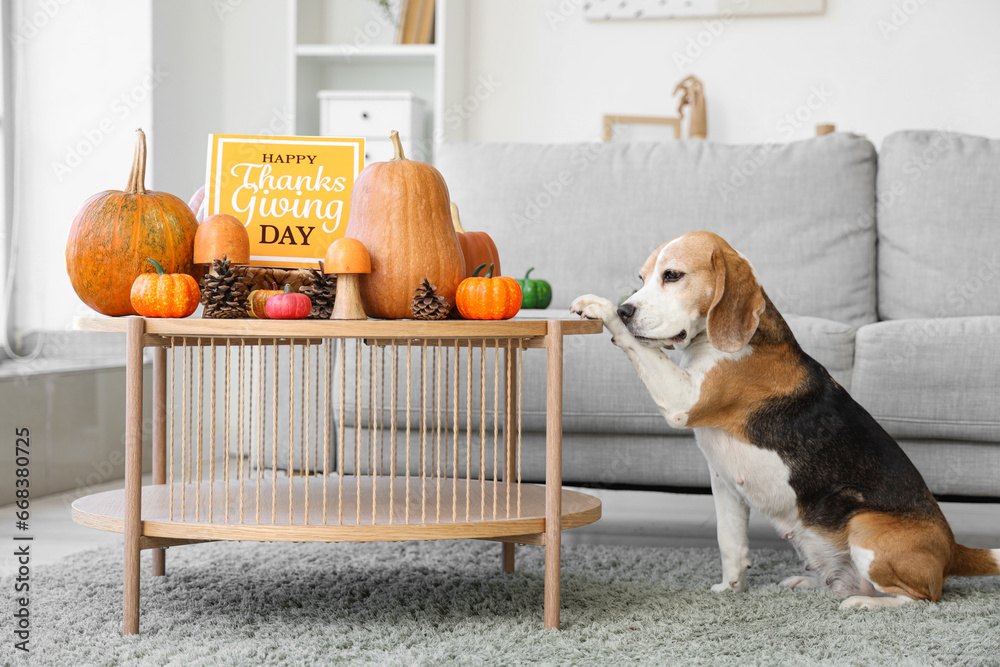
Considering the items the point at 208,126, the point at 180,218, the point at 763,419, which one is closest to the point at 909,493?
the point at 763,419

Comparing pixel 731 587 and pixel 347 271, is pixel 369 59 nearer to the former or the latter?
pixel 347 271

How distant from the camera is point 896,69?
4.02 meters

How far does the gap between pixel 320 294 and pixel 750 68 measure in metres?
3.09

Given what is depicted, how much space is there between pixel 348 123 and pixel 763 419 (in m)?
2.74

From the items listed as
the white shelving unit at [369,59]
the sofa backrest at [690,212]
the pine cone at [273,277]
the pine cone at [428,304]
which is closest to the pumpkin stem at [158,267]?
the pine cone at [273,277]

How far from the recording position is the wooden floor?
2393mm

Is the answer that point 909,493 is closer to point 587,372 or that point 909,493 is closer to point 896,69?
point 587,372

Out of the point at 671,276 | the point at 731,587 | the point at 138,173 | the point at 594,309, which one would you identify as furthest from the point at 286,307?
the point at 731,587

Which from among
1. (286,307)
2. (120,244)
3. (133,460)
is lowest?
(133,460)

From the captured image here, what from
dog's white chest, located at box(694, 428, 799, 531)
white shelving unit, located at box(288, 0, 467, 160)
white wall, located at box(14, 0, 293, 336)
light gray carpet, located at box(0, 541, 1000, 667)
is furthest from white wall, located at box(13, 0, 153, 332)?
dog's white chest, located at box(694, 428, 799, 531)

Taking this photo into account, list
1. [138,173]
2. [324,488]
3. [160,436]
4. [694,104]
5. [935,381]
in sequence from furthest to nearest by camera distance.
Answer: [694,104]
[935,381]
[160,436]
[138,173]
[324,488]

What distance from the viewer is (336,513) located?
5.23 feet

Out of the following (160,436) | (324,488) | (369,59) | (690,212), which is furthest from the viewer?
(369,59)

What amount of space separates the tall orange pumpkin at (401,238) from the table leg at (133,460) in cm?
38
